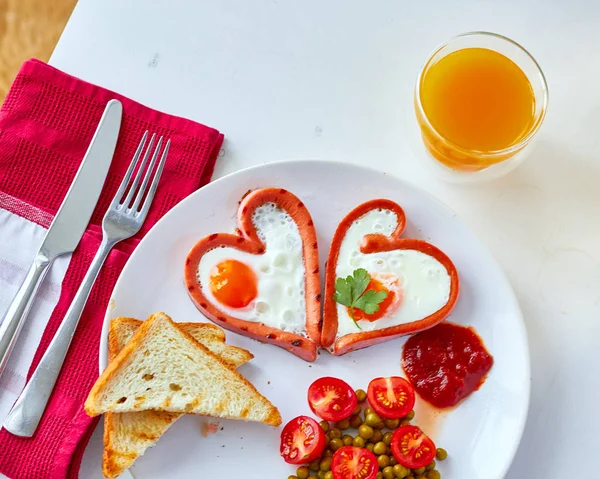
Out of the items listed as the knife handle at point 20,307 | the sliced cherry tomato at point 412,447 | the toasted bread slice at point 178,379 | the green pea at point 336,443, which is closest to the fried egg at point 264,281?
the toasted bread slice at point 178,379

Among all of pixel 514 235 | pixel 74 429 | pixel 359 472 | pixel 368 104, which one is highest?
pixel 368 104

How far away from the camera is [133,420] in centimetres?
280

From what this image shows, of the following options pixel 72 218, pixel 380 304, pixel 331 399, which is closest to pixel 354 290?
pixel 380 304

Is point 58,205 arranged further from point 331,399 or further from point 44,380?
point 331,399

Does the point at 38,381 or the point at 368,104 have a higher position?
the point at 368,104

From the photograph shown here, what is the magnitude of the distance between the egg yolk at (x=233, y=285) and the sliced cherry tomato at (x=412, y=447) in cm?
90

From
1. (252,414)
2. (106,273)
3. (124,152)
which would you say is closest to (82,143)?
(124,152)

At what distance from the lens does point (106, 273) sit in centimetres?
A: 306

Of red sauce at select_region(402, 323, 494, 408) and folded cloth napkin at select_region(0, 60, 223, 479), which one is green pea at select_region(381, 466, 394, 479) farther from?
folded cloth napkin at select_region(0, 60, 223, 479)

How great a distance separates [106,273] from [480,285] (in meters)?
1.77

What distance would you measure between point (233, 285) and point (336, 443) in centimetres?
84

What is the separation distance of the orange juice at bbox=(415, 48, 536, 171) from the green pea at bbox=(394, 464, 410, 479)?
142 cm

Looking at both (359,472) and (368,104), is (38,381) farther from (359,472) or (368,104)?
(368,104)

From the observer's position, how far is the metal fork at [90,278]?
2.88 meters
